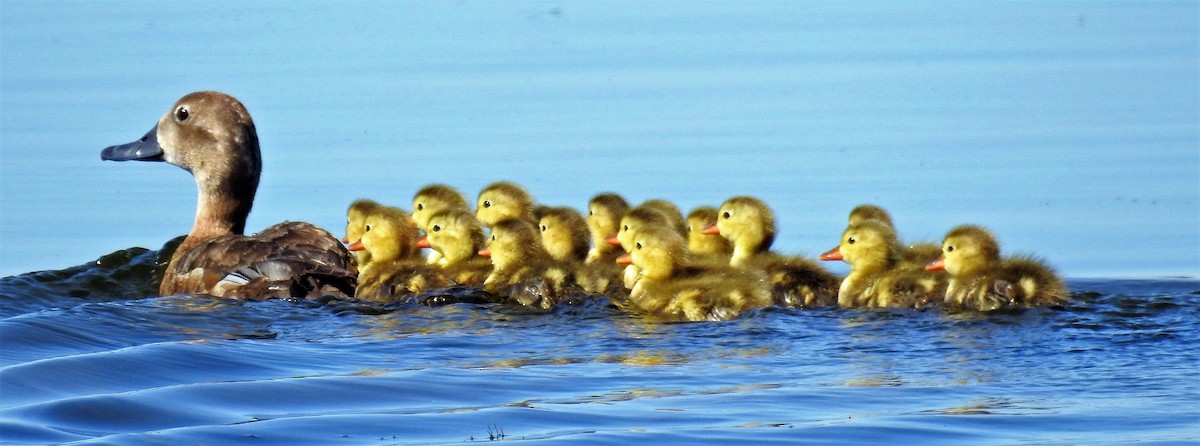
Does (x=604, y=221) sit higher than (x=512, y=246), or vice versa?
(x=604, y=221)

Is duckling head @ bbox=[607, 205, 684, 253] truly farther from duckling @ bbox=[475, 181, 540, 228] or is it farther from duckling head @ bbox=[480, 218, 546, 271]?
duckling @ bbox=[475, 181, 540, 228]

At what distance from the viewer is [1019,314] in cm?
902

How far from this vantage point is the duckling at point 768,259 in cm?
974

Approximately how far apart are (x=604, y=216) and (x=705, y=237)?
58 cm

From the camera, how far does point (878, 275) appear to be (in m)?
9.73

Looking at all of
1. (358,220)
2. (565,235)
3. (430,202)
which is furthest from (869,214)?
(358,220)

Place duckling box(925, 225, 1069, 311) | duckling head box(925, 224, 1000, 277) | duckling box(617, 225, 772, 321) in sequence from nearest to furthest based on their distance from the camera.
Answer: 1. duckling box(925, 225, 1069, 311)
2. duckling box(617, 225, 772, 321)
3. duckling head box(925, 224, 1000, 277)

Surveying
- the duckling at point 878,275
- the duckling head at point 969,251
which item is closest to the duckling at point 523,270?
the duckling at point 878,275

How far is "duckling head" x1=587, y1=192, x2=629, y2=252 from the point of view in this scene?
10.9 metres

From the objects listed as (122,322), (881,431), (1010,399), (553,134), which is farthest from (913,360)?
(553,134)

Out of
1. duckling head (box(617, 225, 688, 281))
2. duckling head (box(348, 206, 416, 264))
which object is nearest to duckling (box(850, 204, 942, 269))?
duckling head (box(617, 225, 688, 281))

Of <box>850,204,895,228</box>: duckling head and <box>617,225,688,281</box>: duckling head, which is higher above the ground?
<box>850,204,895,228</box>: duckling head

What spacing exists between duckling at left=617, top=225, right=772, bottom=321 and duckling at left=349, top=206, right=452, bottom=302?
106 cm

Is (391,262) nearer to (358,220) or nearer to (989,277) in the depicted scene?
(358,220)
